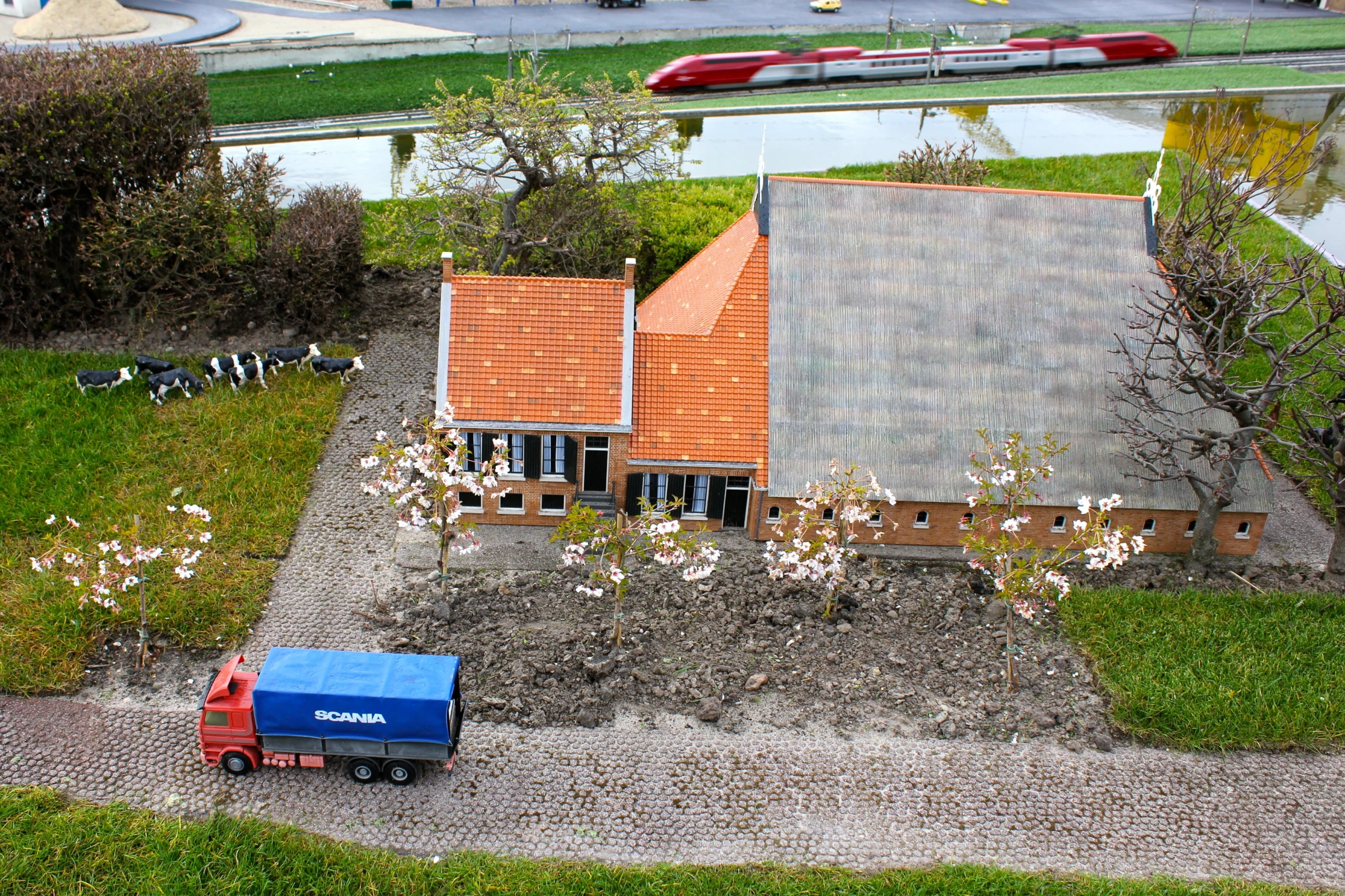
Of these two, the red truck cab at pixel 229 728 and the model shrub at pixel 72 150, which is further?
the model shrub at pixel 72 150

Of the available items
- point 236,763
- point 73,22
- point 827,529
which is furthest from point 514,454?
point 73,22

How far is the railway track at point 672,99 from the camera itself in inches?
2312

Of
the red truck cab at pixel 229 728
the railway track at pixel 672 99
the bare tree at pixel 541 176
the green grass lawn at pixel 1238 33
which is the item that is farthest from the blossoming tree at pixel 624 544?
the green grass lawn at pixel 1238 33

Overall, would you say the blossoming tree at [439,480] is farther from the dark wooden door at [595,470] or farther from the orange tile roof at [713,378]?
the orange tile roof at [713,378]

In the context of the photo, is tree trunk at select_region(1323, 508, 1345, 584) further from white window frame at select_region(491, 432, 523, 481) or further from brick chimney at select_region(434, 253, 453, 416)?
brick chimney at select_region(434, 253, 453, 416)

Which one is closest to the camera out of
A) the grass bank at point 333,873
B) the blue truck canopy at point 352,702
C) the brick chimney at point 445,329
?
the grass bank at point 333,873

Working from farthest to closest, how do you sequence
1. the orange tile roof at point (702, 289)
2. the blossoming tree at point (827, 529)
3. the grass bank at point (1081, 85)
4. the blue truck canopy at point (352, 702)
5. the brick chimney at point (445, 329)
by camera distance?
the grass bank at point (1081, 85) < the orange tile roof at point (702, 289) < the brick chimney at point (445, 329) < the blossoming tree at point (827, 529) < the blue truck canopy at point (352, 702)

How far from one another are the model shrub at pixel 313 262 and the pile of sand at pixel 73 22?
46.1 meters

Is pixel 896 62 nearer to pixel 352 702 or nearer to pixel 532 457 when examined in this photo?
pixel 532 457

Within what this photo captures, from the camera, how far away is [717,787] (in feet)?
73.7

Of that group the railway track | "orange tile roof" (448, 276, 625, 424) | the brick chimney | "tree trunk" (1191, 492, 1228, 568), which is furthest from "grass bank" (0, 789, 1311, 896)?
the railway track

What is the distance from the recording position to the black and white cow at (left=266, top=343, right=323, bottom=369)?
36.3 m

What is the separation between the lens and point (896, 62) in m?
72.2

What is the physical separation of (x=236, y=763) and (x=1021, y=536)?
66.2ft
